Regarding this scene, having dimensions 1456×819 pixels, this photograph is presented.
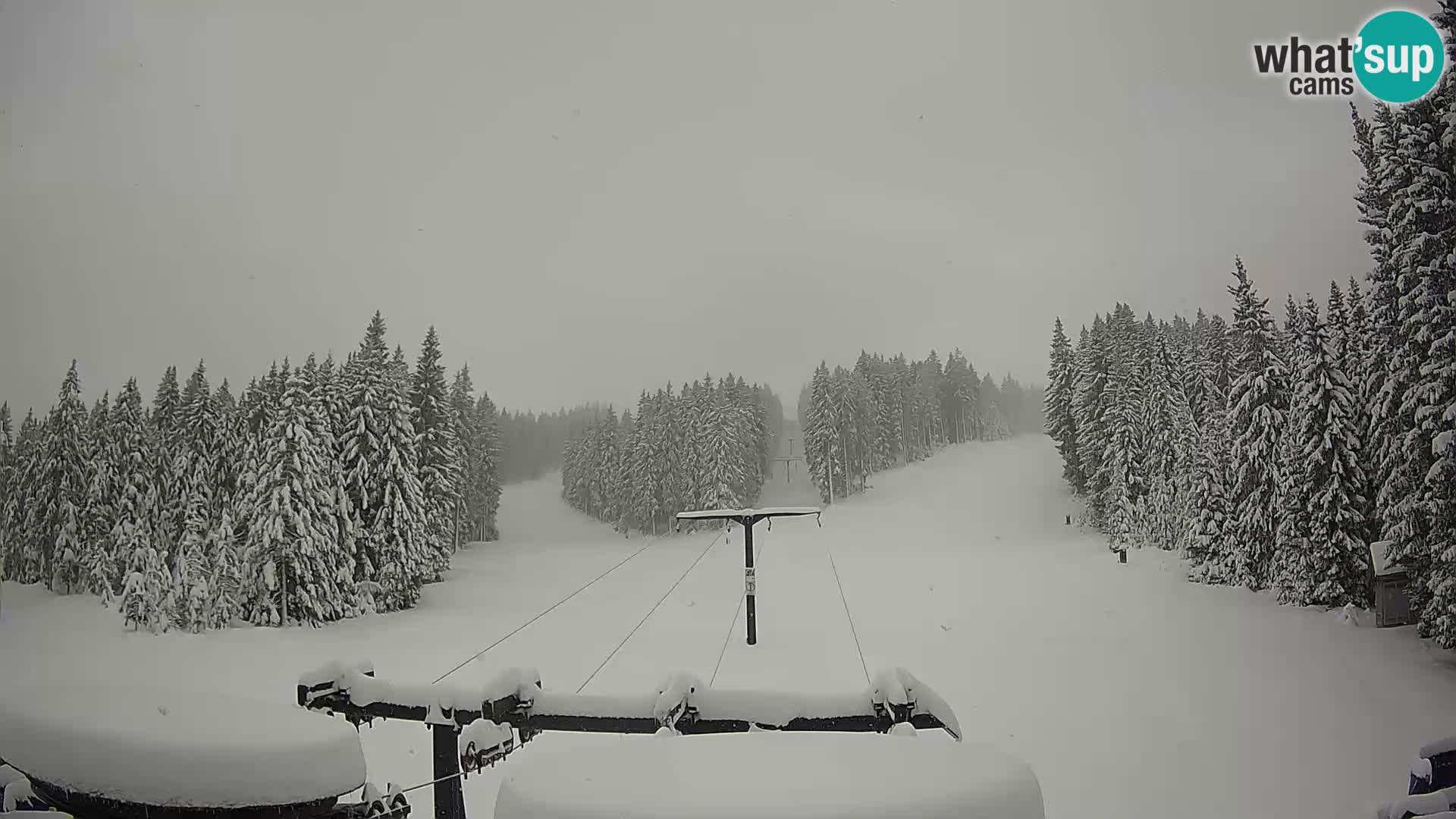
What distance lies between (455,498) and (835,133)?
873cm

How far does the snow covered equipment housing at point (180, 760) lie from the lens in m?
1.68

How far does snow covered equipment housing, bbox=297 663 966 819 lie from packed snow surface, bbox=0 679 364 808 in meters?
1.20

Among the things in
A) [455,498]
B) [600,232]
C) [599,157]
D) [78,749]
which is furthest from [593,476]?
[78,749]

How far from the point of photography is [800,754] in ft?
3.88

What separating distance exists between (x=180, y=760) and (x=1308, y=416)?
36.7 ft

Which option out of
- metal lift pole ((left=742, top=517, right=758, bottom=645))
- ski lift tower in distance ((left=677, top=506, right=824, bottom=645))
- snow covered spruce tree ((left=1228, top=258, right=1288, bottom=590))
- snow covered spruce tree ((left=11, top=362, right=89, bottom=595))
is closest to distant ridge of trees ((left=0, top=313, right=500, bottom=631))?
snow covered spruce tree ((left=11, top=362, right=89, bottom=595))

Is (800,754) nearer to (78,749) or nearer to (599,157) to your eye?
(78,749)

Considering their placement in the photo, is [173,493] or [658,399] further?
[658,399]

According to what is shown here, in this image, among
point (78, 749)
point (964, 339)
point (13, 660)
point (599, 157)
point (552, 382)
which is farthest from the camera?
point (552, 382)

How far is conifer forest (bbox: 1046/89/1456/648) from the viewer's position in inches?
211

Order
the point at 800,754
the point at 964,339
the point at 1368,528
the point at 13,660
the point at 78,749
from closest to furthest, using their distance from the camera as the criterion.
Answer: the point at 800,754
the point at 78,749
the point at 13,660
the point at 1368,528
the point at 964,339

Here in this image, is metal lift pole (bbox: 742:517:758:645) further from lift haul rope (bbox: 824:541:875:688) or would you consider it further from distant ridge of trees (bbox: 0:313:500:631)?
distant ridge of trees (bbox: 0:313:500:631)

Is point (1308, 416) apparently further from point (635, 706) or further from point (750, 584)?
point (635, 706)

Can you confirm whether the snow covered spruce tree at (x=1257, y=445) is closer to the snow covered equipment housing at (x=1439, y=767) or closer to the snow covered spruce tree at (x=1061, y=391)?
the snow covered spruce tree at (x=1061, y=391)
